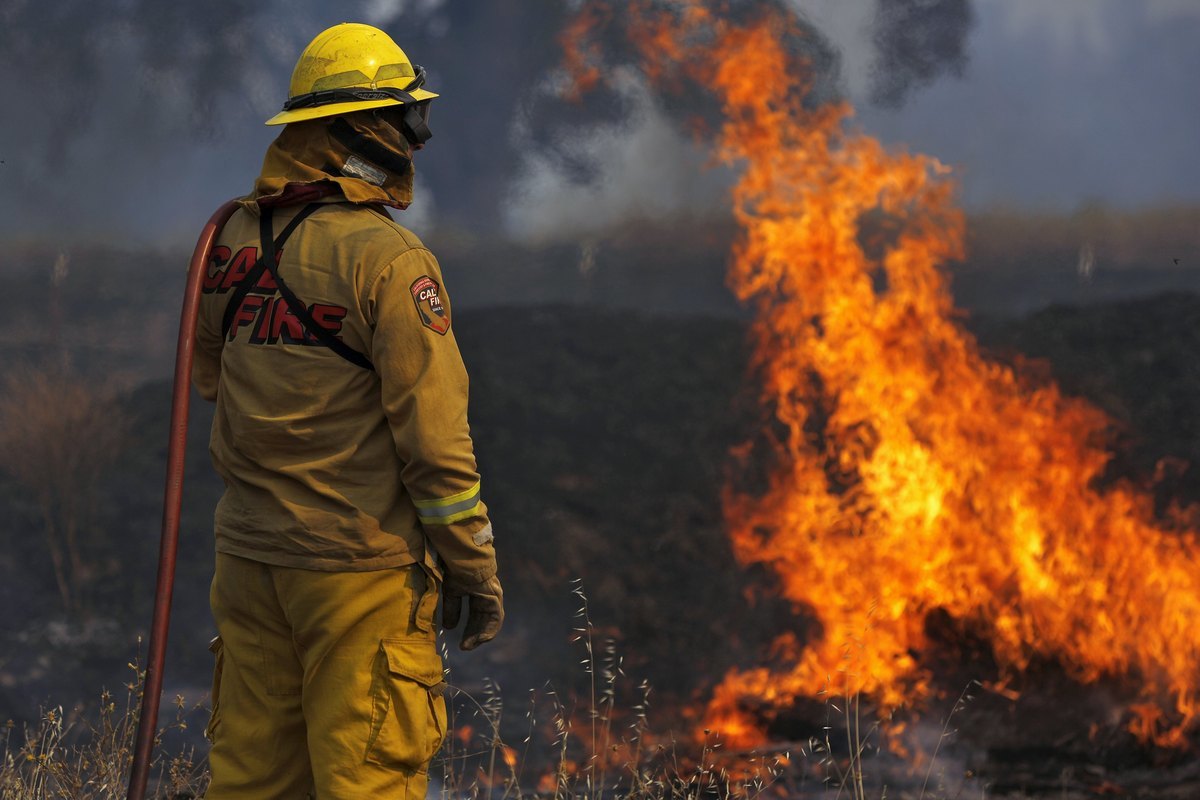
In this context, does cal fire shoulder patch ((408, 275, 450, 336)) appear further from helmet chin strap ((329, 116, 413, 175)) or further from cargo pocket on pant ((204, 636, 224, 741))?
cargo pocket on pant ((204, 636, 224, 741))

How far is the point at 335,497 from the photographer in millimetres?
2598

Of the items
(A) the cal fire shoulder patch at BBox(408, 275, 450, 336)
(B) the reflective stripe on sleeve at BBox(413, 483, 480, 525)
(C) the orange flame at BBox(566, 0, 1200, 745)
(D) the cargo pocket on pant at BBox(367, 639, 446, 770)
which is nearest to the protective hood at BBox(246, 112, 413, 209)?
(A) the cal fire shoulder patch at BBox(408, 275, 450, 336)

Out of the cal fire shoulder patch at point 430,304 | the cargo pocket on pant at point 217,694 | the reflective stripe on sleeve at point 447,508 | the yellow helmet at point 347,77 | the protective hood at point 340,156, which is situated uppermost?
the yellow helmet at point 347,77

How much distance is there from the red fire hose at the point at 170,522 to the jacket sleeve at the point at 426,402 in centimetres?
52

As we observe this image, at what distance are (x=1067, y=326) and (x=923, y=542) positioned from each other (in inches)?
216

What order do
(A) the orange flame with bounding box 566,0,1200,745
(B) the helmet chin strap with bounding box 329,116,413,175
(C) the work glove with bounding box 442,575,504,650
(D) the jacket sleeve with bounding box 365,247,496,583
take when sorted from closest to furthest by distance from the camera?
(D) the jacket sleeve with bounding box 365,247,496,583, (C) the work glove with bounding box 442,575,504,650, (B) the helmet chin strap with bounding box 329,116,413,175, (A) the orange flame with bounding box 566,0,1200,745

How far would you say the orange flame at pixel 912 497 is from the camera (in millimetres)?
8570

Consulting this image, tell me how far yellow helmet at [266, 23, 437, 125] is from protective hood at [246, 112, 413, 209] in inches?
1.9

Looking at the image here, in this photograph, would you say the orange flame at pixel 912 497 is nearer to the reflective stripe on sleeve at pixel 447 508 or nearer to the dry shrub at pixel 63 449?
the dry shrub at pixel 63 449

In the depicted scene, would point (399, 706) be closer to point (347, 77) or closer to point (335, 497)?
point (335, 497)

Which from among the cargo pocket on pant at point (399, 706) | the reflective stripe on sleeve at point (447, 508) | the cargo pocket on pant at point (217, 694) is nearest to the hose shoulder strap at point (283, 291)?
the reflective stripe on sleeve at point (447, 508)

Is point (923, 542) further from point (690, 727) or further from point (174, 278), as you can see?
point (174, 278)

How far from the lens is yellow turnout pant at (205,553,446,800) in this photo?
2.55 m

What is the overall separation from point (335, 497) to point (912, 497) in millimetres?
7288
